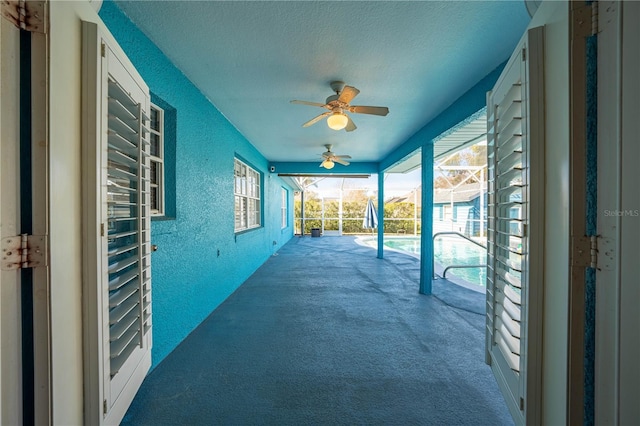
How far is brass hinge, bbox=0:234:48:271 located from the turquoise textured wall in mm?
1159

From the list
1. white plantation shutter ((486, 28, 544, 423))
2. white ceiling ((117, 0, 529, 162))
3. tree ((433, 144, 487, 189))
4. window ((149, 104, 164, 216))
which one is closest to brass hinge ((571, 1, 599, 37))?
white plantation shutter ((486, 28, 544, 423))

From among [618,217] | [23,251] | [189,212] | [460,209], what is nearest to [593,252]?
[618,217]

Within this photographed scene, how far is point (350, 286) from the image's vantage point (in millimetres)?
4207

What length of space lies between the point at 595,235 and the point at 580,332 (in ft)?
1.14

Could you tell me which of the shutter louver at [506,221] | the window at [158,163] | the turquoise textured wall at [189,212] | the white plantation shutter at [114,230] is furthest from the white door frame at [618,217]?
the window at [158,163]

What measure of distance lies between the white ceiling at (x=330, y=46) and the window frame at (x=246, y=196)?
1.54 metres

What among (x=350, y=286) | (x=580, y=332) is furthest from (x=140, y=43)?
(x=350, y=286)

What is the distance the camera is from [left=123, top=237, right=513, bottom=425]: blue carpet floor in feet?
5.14

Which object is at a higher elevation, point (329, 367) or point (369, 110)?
point (369, 110)

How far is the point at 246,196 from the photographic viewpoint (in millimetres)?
5035

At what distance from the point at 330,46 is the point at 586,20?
4.99 feet

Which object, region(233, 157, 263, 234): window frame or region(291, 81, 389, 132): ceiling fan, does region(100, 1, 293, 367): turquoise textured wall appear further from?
region(291, 81, 389, 132): ceiling fan

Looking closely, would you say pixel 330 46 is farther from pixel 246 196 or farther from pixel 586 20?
pixel 246 196

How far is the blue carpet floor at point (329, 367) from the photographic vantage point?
5.14ft
